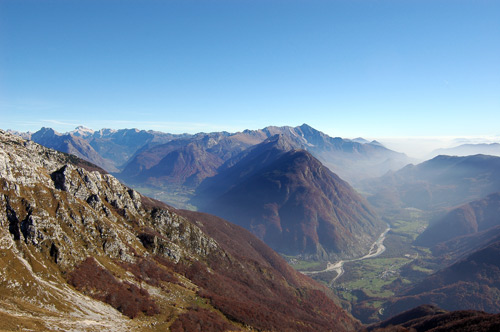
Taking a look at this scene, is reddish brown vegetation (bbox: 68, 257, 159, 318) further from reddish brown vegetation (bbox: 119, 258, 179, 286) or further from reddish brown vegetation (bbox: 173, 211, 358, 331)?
reddish brown vegetation (bbox: 173, 211, 358, 331)

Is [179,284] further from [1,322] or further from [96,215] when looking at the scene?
[1,322]

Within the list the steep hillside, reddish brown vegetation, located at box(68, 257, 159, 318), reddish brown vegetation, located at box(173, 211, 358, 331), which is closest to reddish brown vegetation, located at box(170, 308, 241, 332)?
reddish brown vegetation, located at box(173, 211, 358, 331)

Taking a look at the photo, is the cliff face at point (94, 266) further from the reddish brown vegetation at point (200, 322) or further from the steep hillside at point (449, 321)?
the steep hillside at point (449, 321)

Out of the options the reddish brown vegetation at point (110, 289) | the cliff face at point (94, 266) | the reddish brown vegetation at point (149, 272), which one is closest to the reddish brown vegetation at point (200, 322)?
the cliff face at point (94, 266)

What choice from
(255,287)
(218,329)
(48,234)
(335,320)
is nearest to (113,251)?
(48,234)

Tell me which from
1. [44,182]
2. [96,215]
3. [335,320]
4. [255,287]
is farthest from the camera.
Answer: [335,320]

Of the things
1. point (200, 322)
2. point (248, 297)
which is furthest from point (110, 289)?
point (248, 297)
